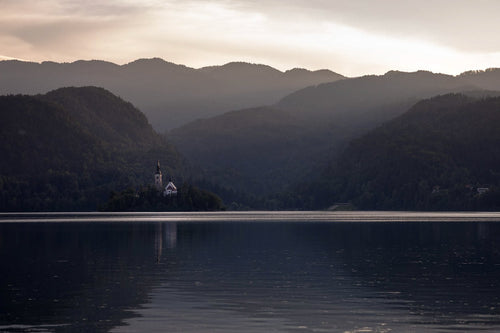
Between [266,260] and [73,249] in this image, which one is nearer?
[266,260]

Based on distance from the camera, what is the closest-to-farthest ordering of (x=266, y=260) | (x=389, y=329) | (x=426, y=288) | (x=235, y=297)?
(x=389, y=329)
(x=235, y=297)
(x=426, y=288)
(x=266, y=260)

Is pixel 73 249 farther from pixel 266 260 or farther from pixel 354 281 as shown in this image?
pixel 354 281

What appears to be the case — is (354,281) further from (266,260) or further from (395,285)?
(266,260)

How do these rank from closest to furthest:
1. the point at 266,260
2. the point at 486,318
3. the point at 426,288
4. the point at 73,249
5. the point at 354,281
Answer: the point at 486,318 → the point at 426,288 → the point at 354,281 → the point at 266,260 → the point at 73,249

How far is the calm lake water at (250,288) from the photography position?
47031 millimetres

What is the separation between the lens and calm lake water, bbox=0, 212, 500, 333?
154ft

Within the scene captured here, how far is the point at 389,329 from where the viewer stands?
44719 mm

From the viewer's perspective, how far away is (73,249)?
10231cm

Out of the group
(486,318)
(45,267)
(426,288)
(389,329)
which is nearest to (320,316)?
(389,329)

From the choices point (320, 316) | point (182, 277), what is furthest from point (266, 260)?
point (320, 316)

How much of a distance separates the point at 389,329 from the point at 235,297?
47.3 ft

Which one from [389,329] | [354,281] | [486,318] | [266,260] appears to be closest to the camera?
[389,329]

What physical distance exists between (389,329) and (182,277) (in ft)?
89.3

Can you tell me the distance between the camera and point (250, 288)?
6188 centimetres
